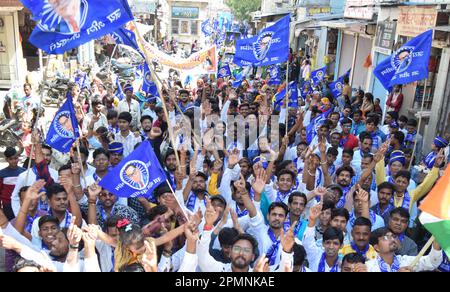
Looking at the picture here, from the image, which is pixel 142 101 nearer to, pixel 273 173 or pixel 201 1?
pixel 273 173

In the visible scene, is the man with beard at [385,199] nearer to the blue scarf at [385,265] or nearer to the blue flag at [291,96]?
the blue scarf at [385,265]

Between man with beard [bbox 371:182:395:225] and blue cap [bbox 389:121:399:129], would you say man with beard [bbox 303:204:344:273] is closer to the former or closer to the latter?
man with beard [bbox 371:182:395:225]

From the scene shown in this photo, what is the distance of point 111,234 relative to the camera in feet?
12.5

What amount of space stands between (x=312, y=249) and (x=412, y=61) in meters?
3.66

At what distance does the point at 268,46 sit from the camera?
759cm

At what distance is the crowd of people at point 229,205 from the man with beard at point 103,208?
0.04 feet

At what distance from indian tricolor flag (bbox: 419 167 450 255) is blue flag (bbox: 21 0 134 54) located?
126 inches

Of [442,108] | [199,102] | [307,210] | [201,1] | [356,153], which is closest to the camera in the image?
[307,210]

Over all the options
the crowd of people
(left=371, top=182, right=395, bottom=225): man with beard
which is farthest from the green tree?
(left=371, top=182, right=395, bottom=225): man with beard

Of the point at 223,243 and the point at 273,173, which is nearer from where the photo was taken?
the point at 223,243

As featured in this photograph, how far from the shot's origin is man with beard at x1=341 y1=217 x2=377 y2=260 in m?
3.89

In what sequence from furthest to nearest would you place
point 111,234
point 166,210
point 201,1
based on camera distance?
point 201,1, point 166,210, point 111,234

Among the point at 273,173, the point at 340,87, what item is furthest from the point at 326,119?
the point at 340,87

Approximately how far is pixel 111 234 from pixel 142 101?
262 inches
